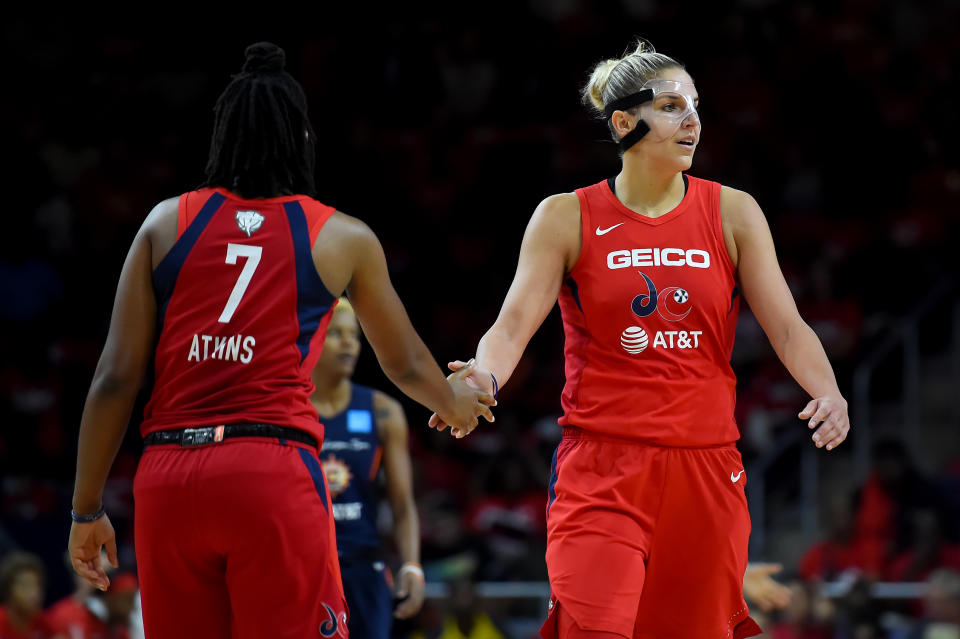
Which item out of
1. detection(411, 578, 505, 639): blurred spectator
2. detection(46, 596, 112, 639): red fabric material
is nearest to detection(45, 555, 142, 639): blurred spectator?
detection(46, 596, 112, 639): red fabric material

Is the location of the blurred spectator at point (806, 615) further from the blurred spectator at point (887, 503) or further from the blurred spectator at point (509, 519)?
the blurred spectator at point (509, 519)

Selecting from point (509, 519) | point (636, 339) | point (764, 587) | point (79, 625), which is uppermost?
point (636, 339)

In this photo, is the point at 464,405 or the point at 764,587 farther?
the point at 764,587

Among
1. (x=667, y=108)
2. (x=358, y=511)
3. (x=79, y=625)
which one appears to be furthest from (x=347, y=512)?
(x=79, y=625)

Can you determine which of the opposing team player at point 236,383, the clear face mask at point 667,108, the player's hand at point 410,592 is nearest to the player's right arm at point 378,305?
the opposing team player at point 236,383

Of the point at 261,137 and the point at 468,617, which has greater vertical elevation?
the point at 261,137

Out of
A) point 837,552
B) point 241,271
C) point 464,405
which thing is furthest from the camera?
point 837,552

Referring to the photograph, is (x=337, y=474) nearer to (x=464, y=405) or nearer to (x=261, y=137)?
(x=464, y=405)

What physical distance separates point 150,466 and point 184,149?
11.5 meters

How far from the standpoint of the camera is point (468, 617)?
369 inches

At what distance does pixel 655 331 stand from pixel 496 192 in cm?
947

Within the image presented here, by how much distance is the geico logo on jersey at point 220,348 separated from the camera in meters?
3.61

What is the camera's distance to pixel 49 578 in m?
11.1

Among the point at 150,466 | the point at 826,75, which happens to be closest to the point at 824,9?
the point at 826,75
